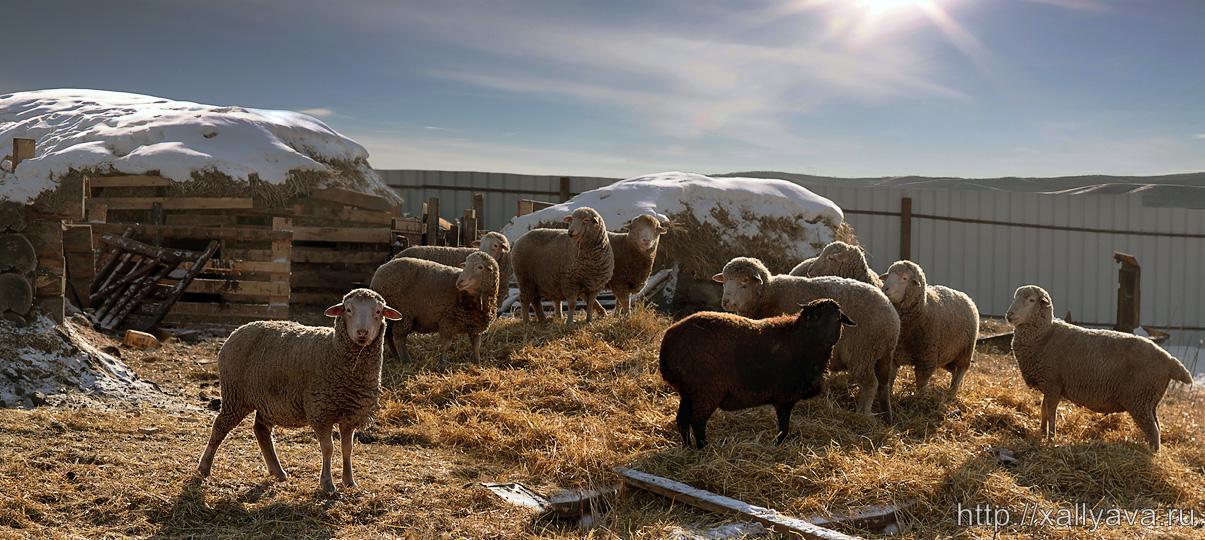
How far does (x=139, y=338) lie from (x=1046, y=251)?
59.2 ft

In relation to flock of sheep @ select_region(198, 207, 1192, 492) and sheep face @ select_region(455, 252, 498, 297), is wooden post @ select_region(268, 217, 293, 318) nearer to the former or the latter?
flock of sheep @ select_region(198, 207, 1192, 492)

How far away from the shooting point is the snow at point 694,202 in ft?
52.2

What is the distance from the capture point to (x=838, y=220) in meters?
17.5

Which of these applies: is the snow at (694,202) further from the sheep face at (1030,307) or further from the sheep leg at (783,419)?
the sheep leg at (783,419)

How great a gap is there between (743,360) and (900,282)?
219 centimetres

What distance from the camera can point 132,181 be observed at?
15.5 meters

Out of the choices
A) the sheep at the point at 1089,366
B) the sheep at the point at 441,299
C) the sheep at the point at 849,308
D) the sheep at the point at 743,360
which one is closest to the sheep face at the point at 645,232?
the sheep at the point at 441,299

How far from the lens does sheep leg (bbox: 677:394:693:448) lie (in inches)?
260

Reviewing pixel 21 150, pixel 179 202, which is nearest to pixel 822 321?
pixel 179 202

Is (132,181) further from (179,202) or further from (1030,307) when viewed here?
(1030,307)

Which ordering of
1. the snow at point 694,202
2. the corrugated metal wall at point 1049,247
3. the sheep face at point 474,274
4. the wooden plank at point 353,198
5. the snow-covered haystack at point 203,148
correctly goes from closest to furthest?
1. the sheep face at point 474,274
2. the snow-covered haystack at point 203,148
3. the snow at point 694,202
4. the wooden plank at point 353,198
5. the corrugated metal wall at point 1049,247

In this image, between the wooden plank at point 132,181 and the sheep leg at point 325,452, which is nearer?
the sheep leg at point 325,452

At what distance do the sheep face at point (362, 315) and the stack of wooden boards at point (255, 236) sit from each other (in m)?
8.12

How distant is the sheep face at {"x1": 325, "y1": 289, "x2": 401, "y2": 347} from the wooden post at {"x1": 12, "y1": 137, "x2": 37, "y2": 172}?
12.2m
